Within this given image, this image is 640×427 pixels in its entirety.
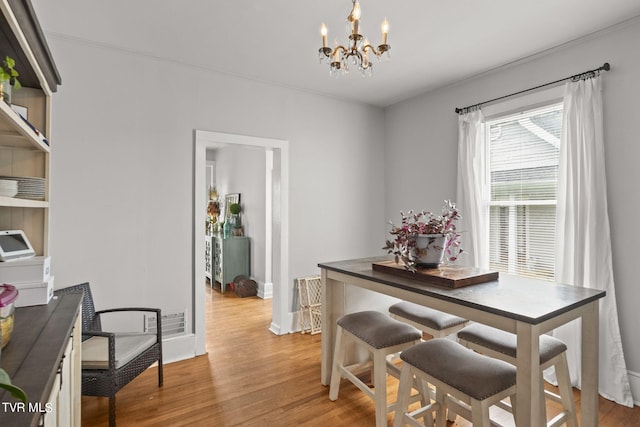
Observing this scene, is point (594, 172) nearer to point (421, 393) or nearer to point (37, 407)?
point (421, 393)

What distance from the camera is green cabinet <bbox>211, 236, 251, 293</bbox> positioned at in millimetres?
5613

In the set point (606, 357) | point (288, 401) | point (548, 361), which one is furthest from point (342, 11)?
point (606, 357)

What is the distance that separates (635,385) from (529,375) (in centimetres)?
183

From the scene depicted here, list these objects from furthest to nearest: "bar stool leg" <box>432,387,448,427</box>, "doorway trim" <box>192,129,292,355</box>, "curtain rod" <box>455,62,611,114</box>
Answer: "doorway trim" <box>192,129,292,355</box> < "curtain rod" <box>455,62,611,114</box> < "bar stool leg" <box>432,387,448,427</box>

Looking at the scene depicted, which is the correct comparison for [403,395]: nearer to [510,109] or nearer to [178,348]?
[178,348]

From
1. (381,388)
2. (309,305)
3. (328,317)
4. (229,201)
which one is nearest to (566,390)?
(381,388)

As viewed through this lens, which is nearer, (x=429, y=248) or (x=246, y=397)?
(x=429, y=248)

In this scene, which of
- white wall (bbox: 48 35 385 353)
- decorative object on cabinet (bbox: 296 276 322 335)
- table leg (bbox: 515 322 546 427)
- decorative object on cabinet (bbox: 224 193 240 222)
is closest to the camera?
table leg (bbox: 515 322 546 427)

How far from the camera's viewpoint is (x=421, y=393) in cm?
216

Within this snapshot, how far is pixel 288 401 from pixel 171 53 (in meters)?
2.97

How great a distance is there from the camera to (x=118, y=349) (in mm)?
2295

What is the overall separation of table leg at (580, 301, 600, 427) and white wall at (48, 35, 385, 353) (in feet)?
8.82

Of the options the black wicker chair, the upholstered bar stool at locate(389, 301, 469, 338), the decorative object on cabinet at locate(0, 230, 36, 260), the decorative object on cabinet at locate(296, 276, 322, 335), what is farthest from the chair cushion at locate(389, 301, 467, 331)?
the decorative object on cabinet at locate(0, 230, 36, 260)

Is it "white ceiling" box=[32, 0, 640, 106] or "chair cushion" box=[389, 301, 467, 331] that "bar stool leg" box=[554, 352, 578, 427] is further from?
"white ceiling" box=[32, 0, 640, 106]
